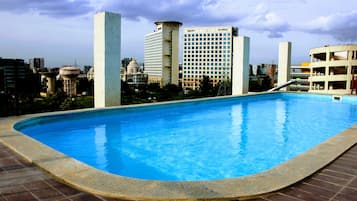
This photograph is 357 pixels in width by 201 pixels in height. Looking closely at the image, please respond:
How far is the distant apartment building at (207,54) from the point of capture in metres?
81.8

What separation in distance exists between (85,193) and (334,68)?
36.2m

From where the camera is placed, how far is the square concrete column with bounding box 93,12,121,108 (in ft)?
24.1

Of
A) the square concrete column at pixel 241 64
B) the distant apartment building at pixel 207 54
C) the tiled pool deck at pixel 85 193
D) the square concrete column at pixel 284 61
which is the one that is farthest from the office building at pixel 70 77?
the distant apartment building at pixel 207 54

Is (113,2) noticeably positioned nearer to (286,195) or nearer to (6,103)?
(6,103)

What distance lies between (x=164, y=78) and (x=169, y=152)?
67988mm

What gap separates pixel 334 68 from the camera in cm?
3253

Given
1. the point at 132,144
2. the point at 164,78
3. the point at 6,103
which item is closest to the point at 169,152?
the point at 132,144

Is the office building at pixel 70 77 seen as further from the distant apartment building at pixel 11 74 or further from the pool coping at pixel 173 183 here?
the pool coping at pixel 173 183

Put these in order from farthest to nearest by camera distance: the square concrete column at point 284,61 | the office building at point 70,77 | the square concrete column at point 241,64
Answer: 1. the office building at point 70,77
2. the square concrete column at point 284,61
3. the square concrete column at point 241,64

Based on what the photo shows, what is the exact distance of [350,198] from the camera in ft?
6.84

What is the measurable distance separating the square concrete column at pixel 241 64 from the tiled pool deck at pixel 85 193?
9597 millimetres

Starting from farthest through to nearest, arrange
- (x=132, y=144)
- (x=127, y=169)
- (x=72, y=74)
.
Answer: (x=72, y=74) → (x=132, y=144) → (x=127, y=169)

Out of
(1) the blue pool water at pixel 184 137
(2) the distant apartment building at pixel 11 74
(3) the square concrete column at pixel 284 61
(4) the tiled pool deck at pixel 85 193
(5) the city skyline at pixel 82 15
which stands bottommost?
(1) the blue pool water at pixel 184 137

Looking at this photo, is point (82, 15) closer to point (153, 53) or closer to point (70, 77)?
point (70, 77)
